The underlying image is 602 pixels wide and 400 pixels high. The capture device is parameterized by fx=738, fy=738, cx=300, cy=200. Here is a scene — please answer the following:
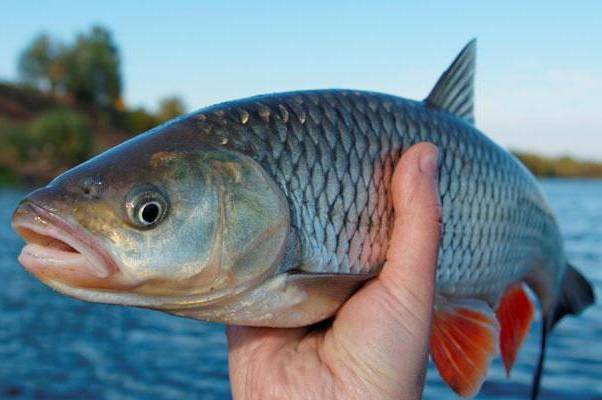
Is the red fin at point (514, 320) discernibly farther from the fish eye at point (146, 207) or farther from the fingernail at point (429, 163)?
the fish eye at point (146, 207)

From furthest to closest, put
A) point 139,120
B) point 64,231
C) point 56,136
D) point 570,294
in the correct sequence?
point 139,120 → point 56,136 → point 570,294 → point 64,231

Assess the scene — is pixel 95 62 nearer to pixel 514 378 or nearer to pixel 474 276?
pixel 514 378

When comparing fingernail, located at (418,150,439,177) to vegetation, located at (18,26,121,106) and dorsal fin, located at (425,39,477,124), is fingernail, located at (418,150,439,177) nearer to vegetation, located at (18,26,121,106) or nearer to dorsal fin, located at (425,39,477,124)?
dorsal fin, located at (425,39,477,124)

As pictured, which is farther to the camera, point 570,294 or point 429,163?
point 570,294

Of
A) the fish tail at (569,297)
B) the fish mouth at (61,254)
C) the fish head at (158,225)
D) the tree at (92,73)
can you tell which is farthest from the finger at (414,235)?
the tree at (92,73)

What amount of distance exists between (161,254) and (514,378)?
9282mm

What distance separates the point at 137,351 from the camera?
495 inches

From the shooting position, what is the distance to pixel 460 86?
3758 mm

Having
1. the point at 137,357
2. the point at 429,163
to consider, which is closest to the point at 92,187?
the point at 429,163

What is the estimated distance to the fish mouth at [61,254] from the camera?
7.96 feet

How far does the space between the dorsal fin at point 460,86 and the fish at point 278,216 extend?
0.6 inches

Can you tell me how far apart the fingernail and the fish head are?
1.96ft

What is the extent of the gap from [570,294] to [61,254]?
324 centimetres

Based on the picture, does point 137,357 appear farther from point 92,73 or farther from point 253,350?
point 92,73
